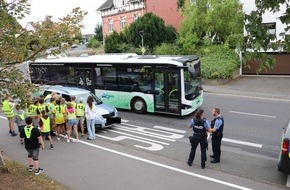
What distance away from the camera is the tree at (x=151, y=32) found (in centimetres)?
3366

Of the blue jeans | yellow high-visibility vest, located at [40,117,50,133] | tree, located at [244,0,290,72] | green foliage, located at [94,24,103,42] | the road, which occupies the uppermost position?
green foliage, located at [94,24,103,42]

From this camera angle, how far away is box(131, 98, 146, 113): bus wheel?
15055mm

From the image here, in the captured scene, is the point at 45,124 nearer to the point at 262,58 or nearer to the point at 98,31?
the point at 262,58

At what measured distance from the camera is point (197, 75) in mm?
14812

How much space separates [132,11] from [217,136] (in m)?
37.7

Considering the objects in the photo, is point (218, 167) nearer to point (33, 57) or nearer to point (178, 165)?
point (178, 165)

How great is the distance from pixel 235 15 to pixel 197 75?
50.4 feet

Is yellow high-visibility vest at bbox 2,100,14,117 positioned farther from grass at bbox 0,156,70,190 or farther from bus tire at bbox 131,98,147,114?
bus tire at bbox 131,98,147,114

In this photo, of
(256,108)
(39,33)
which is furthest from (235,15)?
(39,33)

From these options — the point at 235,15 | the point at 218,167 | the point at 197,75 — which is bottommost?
the point at 218,167

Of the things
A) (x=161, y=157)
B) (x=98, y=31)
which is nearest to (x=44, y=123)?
(x=161, y=157)

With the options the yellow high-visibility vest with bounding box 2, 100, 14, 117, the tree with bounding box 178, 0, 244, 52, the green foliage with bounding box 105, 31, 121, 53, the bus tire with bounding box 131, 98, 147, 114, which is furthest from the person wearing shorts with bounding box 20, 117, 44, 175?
the green foliage with bounding box 105, 31, 121, 53

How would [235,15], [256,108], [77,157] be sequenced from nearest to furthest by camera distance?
[77,157]
[256,108]
[235,15]

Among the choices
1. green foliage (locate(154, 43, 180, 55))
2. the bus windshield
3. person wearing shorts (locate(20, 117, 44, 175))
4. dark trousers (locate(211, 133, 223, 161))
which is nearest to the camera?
person wearing shorts (locate(20, 117, 44, 175))
